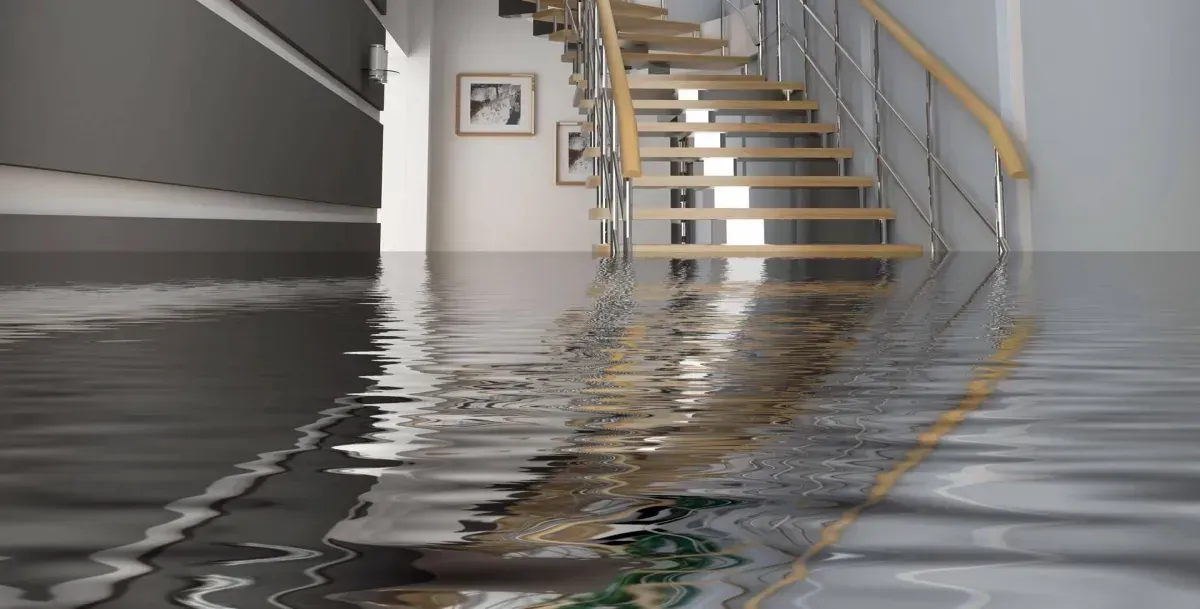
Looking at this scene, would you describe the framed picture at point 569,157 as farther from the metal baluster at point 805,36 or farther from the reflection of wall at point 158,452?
the reflection of wall at point 158,452

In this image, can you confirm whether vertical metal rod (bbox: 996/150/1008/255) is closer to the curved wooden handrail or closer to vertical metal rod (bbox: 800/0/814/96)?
the curved wooden handrail

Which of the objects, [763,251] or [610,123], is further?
[610,123]

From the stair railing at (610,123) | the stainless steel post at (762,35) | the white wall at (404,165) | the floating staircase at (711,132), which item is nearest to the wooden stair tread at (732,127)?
the floating staircase at (711,132)

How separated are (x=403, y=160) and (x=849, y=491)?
8698 millimetres

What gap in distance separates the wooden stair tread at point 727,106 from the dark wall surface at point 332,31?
1253mm

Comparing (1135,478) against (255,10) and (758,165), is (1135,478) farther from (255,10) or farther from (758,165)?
(758,165)

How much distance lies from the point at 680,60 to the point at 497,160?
3251mm

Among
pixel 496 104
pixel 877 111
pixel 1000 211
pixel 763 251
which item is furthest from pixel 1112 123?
pixel 496 104

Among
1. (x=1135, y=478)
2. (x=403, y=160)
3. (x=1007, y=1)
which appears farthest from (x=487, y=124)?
(x=1135, y=478)

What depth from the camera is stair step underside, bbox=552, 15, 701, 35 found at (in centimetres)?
621

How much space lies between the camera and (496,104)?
9180 millimetres

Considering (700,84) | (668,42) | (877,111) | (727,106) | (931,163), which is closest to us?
(931,163)

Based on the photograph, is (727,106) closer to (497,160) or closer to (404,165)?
(404,165)

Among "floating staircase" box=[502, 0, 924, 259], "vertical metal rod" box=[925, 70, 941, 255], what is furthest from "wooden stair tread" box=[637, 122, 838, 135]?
"vertical metal rod" box=[925, 70, 941, 255]
